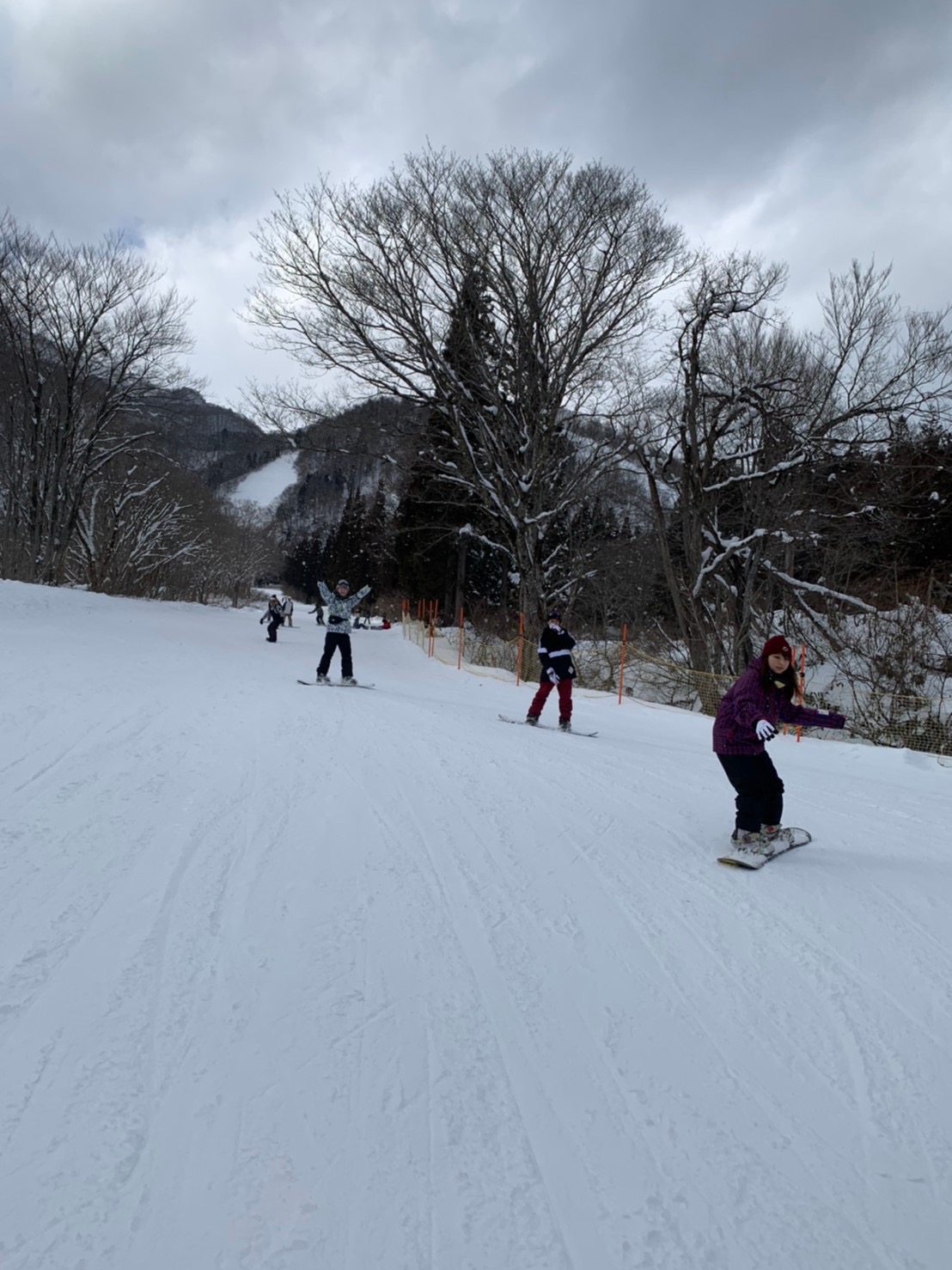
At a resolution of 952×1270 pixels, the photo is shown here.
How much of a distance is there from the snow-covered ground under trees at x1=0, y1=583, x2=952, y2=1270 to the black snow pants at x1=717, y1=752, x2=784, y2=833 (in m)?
0.33

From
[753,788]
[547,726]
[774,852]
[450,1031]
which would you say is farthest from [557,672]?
[450,1031]

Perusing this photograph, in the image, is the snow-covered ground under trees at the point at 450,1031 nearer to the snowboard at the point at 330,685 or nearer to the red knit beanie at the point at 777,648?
the red knit beanie at the point at 777,648

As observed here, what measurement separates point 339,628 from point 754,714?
875cm

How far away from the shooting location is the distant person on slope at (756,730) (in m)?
4.81

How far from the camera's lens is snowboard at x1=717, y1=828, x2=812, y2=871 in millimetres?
4660

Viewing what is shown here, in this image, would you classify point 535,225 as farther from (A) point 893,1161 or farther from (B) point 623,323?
(A) point 893,1161

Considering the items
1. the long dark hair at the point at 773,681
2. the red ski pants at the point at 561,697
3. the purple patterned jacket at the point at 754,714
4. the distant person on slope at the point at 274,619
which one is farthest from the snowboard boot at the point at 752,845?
the distant person on slope at the point at 274,619

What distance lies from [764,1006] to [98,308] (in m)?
30.3

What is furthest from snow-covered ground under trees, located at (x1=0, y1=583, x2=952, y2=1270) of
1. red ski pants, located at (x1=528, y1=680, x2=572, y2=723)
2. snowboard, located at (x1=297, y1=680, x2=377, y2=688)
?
snowboard, located at (x1=297, y1=680, x2=377, y2=688)

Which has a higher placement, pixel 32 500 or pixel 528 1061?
pixel 32 500

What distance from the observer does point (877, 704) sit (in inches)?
519

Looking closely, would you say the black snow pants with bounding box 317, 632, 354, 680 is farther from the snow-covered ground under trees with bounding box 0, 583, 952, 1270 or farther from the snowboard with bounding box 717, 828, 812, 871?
the snowboard with bounding box 717, 828, 812, 871

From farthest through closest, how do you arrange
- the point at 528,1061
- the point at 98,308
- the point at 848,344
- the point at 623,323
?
the point at 98,308
the point at 623,323
the point at 848,344
the point at 528,1061

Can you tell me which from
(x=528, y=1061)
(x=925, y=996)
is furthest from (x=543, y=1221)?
(x=925, y=996)
